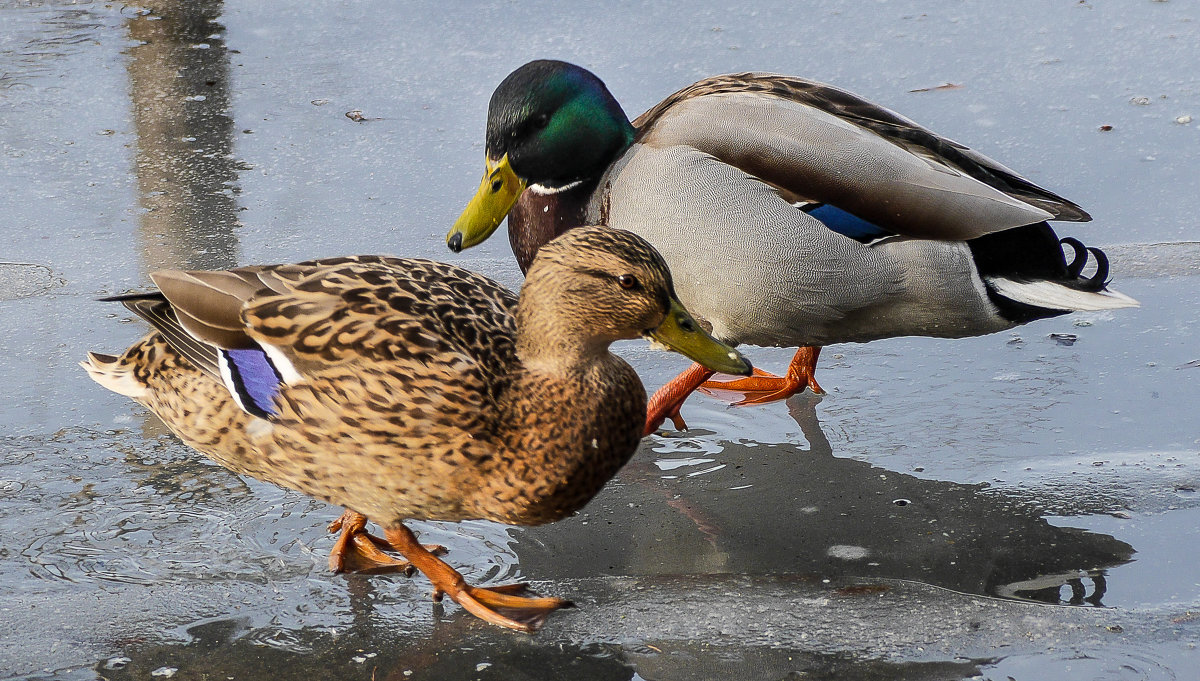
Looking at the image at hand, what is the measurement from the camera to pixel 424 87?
5.48 meters

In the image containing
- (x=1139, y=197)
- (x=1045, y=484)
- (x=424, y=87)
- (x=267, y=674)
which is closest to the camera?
(x=267, y=674)

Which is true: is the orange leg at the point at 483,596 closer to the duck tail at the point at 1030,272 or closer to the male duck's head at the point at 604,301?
the male duck's head at the point at 604,301

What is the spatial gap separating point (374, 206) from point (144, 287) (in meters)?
0.89

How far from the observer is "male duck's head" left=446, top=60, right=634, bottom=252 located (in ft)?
11.7

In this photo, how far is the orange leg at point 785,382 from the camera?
3.68 meters

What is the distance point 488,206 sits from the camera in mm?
3596

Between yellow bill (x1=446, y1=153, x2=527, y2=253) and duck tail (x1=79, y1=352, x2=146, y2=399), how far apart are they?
914 mm

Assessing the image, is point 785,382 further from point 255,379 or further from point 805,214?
point 255,379

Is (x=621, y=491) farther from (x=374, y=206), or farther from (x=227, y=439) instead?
(x=374, y=206)

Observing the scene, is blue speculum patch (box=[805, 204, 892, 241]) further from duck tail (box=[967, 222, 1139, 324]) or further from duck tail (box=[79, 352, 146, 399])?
duck tail (box=[79, 352, 146, 399])

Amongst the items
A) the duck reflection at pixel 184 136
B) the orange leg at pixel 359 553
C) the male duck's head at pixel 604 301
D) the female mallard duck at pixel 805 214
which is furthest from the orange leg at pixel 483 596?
the duck reflection at pixel 184 136

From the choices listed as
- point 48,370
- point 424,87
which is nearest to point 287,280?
point 48,370

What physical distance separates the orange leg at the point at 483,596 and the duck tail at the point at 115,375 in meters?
0.70

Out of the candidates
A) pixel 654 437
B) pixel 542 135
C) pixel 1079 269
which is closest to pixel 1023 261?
pixel 1079 269
